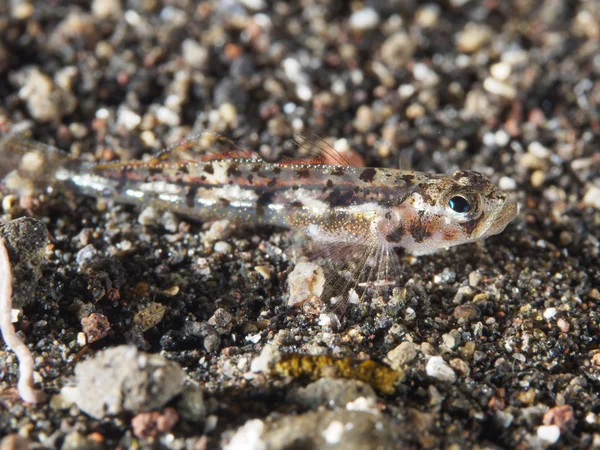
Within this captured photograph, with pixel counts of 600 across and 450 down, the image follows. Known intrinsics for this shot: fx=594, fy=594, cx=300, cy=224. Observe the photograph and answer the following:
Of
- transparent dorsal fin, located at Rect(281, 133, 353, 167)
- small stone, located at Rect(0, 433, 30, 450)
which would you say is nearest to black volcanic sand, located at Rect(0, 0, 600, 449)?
small stone, located at Rect(0, 433, 30, 450)

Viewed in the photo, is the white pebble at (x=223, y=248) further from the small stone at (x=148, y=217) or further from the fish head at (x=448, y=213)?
the fish head at (x=448, y=213)

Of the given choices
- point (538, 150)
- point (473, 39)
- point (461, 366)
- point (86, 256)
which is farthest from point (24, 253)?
point (473, 39)

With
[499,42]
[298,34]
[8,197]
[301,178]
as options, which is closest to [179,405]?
[301,178]

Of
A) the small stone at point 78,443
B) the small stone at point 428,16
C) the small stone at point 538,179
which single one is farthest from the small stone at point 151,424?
the small stone at point 428,16

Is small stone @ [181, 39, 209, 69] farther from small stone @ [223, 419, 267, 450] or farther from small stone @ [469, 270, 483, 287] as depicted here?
small stone @ [223, 419, 267, 450]

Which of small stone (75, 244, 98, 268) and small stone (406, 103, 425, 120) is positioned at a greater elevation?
small stone (406, 103, 425, 120)

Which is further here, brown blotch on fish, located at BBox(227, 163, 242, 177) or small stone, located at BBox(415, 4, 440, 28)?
small stone, located at BBox(415, 4, 440, 28)

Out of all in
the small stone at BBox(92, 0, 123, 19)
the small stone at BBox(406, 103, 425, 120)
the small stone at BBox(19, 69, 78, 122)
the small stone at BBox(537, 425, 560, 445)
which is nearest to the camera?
the small stone at BBox(537, 425, 560, 445)
